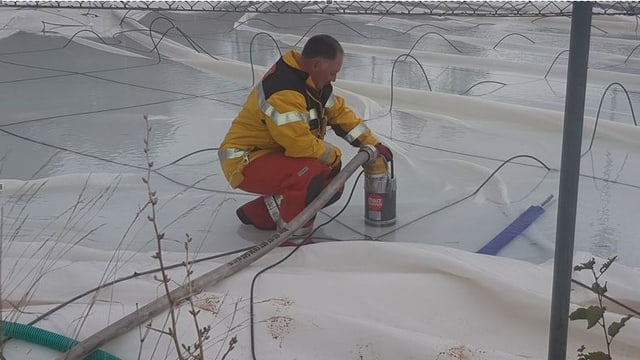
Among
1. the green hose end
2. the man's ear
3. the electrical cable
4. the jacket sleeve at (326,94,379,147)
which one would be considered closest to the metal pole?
the electrical cable

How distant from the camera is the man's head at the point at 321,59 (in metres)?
2.44

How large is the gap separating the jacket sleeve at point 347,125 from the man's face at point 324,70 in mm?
183

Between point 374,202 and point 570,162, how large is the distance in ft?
4.58

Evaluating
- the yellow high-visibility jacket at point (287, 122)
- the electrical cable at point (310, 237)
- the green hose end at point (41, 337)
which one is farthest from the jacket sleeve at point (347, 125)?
the green hose end at point (41, 337)

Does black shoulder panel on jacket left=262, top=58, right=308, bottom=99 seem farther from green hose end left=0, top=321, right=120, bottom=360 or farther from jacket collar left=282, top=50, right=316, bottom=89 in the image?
green hose end left=0, top=321, right=120, bottom=360

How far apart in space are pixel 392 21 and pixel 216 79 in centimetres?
431

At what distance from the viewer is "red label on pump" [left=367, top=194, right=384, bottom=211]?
2662mm

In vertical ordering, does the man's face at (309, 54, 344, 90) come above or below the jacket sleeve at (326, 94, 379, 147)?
above

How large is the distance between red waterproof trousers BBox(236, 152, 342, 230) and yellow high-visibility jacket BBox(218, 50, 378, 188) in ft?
0.10

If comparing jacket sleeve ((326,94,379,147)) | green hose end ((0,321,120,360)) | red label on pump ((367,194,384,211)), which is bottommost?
green hose end ((0,321,120,360))

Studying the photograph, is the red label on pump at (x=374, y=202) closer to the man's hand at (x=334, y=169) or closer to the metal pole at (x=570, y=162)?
the man's hand at (x=334, y=169)

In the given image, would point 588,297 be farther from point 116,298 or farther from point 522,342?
point 116,298

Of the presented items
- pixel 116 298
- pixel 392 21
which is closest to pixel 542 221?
pixel 116 298

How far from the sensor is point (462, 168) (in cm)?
328
